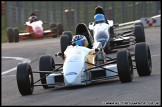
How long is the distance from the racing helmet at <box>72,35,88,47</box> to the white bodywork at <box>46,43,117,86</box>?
38cm

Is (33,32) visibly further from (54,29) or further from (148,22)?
(148,22)

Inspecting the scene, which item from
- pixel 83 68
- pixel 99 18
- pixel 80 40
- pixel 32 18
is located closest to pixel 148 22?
pixel 32 18

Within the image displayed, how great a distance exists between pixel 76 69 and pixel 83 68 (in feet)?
0.76

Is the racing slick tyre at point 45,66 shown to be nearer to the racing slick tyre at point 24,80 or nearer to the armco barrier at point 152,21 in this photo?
the racing slick tyre at point 24,80

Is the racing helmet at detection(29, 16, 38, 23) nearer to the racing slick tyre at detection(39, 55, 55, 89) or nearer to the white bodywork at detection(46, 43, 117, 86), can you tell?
the racing slick tyre at detection(39, 55, 55, 89)

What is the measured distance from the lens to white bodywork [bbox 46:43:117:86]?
12125 millimetres

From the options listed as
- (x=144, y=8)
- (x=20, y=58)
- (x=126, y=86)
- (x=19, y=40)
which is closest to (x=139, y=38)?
(x=20, y=58)

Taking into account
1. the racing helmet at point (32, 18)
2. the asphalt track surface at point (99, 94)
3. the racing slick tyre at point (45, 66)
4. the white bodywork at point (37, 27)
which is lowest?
the asphalt track surface at point (99, 94)

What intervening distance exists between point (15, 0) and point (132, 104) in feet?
113

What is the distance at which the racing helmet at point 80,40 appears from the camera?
13.6 meters

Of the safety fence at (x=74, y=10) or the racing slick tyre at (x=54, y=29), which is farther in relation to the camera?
the safety fence at (x=74, y=10)

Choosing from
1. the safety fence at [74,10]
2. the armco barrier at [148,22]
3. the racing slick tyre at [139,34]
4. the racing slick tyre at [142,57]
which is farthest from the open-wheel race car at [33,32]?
the racing slick tyre at [142,57]

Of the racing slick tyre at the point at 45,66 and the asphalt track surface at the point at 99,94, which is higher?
the racing slick tyre at the point at 45,66

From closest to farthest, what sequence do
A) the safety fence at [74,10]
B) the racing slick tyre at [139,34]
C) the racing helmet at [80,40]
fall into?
1. the racing helmet at [80,40]
2. the racing slick tyre at [139,34]
3. the safety fence at [74,10]
